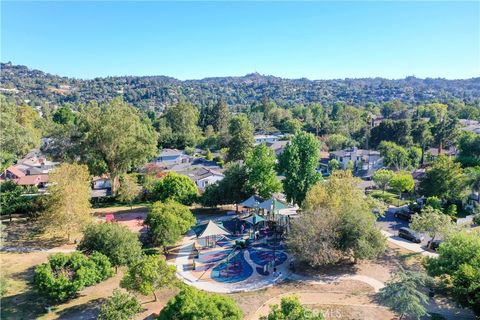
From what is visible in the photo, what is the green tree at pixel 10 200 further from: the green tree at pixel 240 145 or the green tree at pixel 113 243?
the green tree at pixel 240 145

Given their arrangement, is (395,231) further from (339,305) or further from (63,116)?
(63,116)

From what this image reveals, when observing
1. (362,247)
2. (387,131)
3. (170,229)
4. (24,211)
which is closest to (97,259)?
(170,229)

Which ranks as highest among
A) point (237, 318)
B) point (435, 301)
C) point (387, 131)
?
point (387, 131)

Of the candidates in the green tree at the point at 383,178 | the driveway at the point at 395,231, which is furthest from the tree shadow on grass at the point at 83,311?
the green tree at the point at 383,178

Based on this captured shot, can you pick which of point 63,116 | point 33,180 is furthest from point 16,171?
point 63,116

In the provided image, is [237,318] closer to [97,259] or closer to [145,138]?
[97,259]

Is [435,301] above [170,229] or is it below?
below

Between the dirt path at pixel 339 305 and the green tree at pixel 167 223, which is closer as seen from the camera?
→ the dirt path at pixel 339 305
